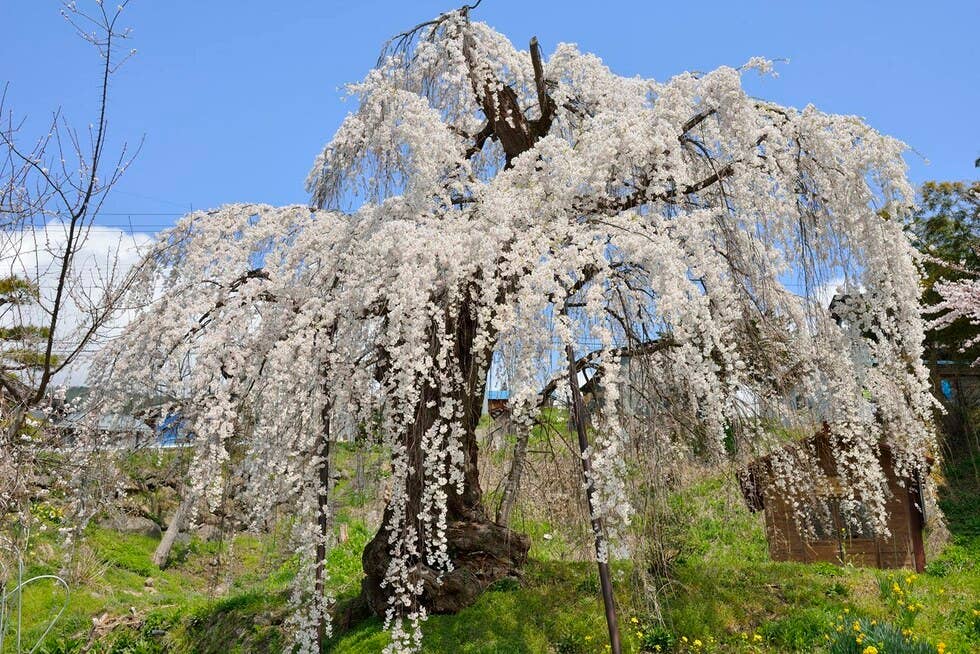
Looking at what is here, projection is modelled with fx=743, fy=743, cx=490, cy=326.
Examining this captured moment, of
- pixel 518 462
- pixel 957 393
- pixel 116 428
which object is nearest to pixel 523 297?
pixel 518 462

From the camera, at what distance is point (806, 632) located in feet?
19.6

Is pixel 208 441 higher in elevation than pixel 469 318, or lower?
lower

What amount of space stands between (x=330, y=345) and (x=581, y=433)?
1.92 m

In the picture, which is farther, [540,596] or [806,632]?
[540,596]

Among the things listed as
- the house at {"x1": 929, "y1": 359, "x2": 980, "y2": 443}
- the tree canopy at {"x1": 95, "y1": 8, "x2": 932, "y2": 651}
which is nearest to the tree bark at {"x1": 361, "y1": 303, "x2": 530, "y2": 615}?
the tree canopy at {"x1": 95, "y1": 8, "x2": 932, "y2": 651}

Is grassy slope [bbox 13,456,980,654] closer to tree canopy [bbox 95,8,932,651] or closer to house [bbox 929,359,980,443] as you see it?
tree canopy [bbox 95,8,932,651]

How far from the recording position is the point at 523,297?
15.4ft

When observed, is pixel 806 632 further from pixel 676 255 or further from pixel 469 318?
pixel 469 318

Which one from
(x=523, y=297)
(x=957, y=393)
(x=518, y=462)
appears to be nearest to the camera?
(x=523, y=297)

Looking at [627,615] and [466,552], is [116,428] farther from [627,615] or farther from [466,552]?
[627,615]

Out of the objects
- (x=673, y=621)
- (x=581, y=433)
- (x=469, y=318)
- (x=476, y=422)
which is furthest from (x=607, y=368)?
(x=673, y=621)

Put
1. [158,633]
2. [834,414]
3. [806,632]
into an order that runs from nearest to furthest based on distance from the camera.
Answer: [806,632]
[834,414]
[158,633]

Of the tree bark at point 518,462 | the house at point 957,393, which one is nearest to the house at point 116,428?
the tree bark at point 518,462

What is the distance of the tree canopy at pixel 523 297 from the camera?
4910 millimetres
